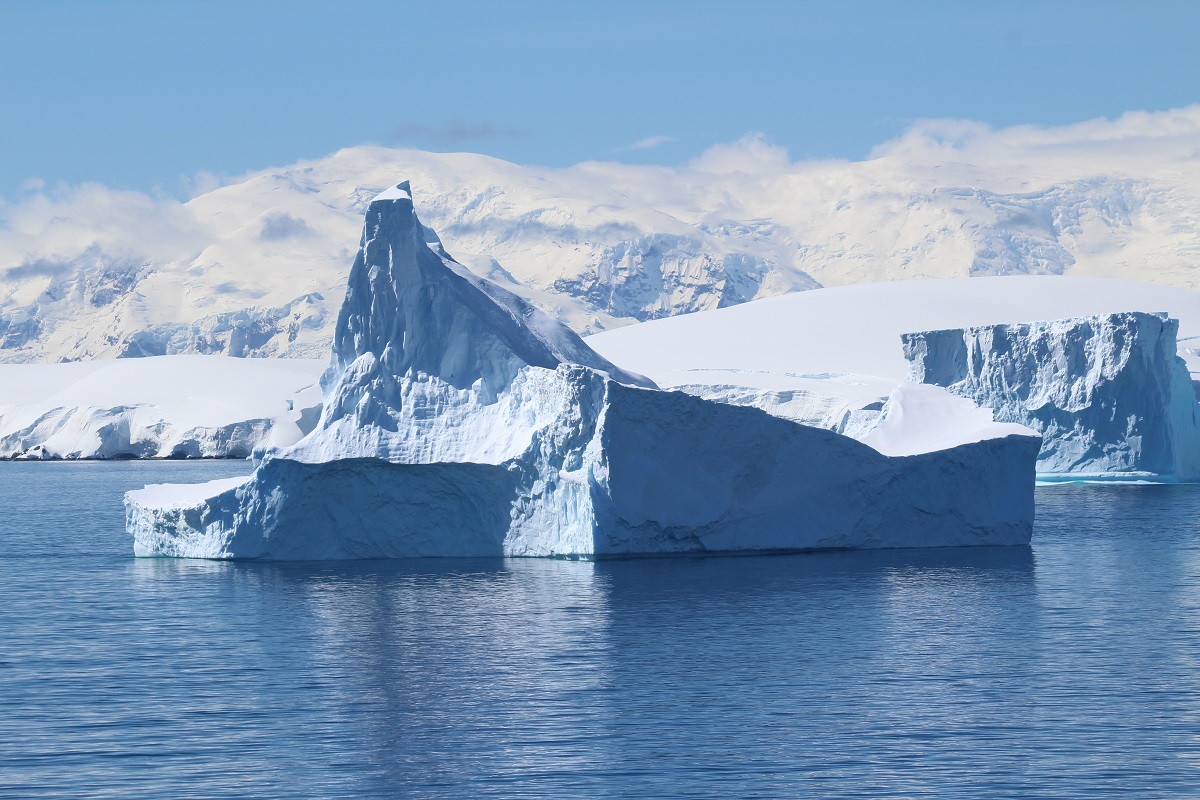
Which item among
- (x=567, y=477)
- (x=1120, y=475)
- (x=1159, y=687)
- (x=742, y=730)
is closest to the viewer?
(x=742, y=730)

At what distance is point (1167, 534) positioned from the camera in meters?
30.3

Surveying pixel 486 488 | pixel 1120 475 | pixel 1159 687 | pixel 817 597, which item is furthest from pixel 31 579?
pixel 1120 475

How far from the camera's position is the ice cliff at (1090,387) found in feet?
141

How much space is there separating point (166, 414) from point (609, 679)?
2669 inches

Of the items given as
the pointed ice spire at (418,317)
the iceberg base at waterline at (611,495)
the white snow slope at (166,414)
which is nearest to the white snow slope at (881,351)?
the iceberg base at waterline at (611,495)

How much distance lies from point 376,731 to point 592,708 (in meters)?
2.02

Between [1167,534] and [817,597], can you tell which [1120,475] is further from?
[817,597]

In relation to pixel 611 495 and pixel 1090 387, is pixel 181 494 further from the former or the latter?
pixel 1090 387

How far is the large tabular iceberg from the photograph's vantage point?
79.0ft

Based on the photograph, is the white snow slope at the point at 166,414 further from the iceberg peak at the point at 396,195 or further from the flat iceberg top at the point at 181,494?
the iceberg peak at the point at 396,195

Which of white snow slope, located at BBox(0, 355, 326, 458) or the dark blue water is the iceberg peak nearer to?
the dark blue water

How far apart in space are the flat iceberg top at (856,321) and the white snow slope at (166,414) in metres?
17.9

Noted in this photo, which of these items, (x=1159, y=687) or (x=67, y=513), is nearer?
(x=1159, y=687)

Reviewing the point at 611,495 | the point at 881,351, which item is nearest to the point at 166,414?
the point at 881,351
